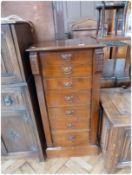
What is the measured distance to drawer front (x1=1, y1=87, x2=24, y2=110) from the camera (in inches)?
Answer: 36.8

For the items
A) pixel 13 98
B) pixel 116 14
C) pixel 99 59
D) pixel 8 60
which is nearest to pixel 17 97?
pixel 13 98

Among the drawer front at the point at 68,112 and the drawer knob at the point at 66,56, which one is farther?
the drawer front at the point at 68,112

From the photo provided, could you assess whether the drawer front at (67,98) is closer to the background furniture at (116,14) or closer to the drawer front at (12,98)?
the drawer front at (12,98)

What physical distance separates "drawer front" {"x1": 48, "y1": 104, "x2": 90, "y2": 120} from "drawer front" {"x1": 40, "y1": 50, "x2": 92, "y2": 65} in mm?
380

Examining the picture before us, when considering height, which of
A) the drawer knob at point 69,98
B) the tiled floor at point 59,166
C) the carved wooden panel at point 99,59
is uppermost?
the carved wooden panel at point 99,59

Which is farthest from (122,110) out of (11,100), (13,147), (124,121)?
(13,147)

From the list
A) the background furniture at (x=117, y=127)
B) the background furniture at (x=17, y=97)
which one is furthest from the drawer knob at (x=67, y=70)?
the background furniture at (x=117, y=127)

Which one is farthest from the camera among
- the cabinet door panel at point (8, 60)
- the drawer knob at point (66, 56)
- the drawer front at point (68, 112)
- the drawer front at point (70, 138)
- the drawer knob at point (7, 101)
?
the drawer front at point (70, 138)

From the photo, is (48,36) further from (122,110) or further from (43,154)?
(43,154)

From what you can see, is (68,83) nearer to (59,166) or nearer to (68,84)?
(68,84)

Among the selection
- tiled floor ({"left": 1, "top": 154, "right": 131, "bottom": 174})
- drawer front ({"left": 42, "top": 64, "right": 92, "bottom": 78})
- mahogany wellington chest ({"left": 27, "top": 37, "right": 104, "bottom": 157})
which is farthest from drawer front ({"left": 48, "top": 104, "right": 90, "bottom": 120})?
tiled floor ({"left": 1, "top": 154, "right": 131, "bottom": 174})

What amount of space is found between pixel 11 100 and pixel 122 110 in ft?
2.70

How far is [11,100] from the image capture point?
974mm

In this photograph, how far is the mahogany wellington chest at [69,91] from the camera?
0.86 meters
